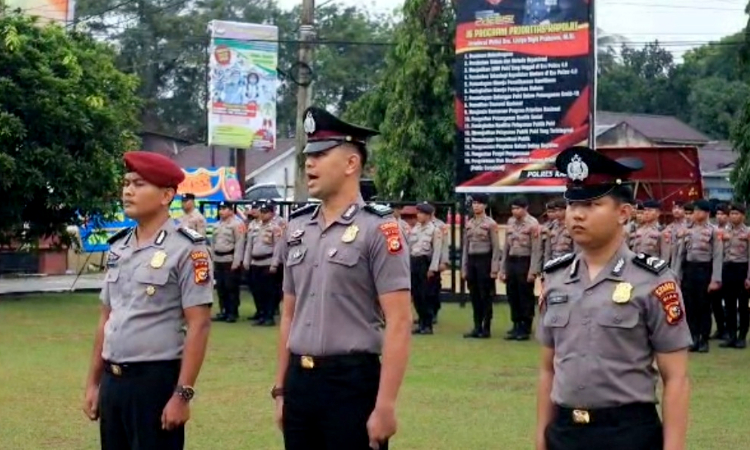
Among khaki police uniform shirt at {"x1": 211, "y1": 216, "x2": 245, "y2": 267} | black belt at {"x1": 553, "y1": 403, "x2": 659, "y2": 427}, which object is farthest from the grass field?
black belt at {"x1": 553, "y1": 403, "x2": 659, "y2": 427}

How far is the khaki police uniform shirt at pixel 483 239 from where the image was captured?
61.2 feet

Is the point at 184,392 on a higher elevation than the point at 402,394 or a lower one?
higher

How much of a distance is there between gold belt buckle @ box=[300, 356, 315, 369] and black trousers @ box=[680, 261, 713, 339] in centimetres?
1190

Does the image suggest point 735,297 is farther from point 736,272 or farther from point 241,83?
point 241,83

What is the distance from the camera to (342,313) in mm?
5645

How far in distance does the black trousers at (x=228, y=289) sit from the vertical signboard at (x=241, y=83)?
6.93 meters

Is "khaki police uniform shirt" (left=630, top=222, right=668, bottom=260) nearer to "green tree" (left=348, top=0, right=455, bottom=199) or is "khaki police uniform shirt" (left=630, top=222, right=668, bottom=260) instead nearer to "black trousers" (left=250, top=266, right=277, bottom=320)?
"black trousers" (left=250, top=266, right=277, bottom=320)

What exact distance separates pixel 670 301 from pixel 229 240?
54.5 feet

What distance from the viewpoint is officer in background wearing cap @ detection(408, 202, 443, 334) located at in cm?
1936

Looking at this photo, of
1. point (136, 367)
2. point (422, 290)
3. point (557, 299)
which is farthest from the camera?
point (422, 290)

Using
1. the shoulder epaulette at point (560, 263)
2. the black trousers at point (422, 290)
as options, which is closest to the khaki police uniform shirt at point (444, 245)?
the black trousers at point (422, 290)

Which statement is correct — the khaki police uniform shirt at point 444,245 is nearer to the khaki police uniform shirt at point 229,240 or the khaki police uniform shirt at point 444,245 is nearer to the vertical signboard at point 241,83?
the khaki police uniform shirt at point 229,240

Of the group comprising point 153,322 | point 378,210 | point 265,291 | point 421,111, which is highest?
point 421,111

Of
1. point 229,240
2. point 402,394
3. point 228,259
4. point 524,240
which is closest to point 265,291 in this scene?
point 228,259
